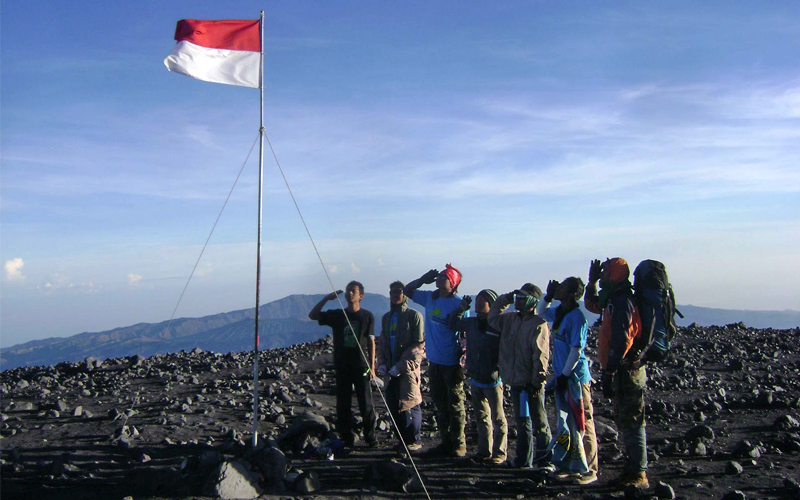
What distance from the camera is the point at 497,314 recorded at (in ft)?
25.2

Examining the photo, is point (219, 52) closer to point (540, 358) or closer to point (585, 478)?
point (540, 358)

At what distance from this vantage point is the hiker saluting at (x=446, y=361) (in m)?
8.09

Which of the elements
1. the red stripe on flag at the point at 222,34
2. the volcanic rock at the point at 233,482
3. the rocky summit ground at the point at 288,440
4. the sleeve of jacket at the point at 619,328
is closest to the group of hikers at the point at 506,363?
the sleeve of jacket at the point at 619,328

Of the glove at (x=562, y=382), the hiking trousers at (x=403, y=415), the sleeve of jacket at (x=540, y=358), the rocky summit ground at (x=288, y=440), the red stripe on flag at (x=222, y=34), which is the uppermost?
the red stripe on flag at (x=222, y=34)

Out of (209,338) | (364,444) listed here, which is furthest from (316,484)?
(209,338)

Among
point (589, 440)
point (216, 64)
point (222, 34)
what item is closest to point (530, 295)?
point (589, 440)

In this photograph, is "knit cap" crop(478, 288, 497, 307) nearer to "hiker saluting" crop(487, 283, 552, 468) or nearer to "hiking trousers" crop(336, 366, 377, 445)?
"hiker saluting" crop(487, 283, 552, 468)

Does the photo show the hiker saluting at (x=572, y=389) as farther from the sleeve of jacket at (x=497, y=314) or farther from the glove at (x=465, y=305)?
the glove at (x=465, y=305)

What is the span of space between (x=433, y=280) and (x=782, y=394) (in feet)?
29.5

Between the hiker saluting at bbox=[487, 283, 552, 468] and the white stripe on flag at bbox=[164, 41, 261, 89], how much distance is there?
4787mm

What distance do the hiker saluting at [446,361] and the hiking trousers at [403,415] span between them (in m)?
0.39

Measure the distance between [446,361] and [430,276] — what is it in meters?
1.33

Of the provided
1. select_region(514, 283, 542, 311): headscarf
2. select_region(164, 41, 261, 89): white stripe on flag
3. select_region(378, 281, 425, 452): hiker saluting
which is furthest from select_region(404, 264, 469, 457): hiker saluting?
select_region(164, 41, 261, 89): white stripe on flag

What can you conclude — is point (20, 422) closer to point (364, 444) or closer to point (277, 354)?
point (364, 444)
